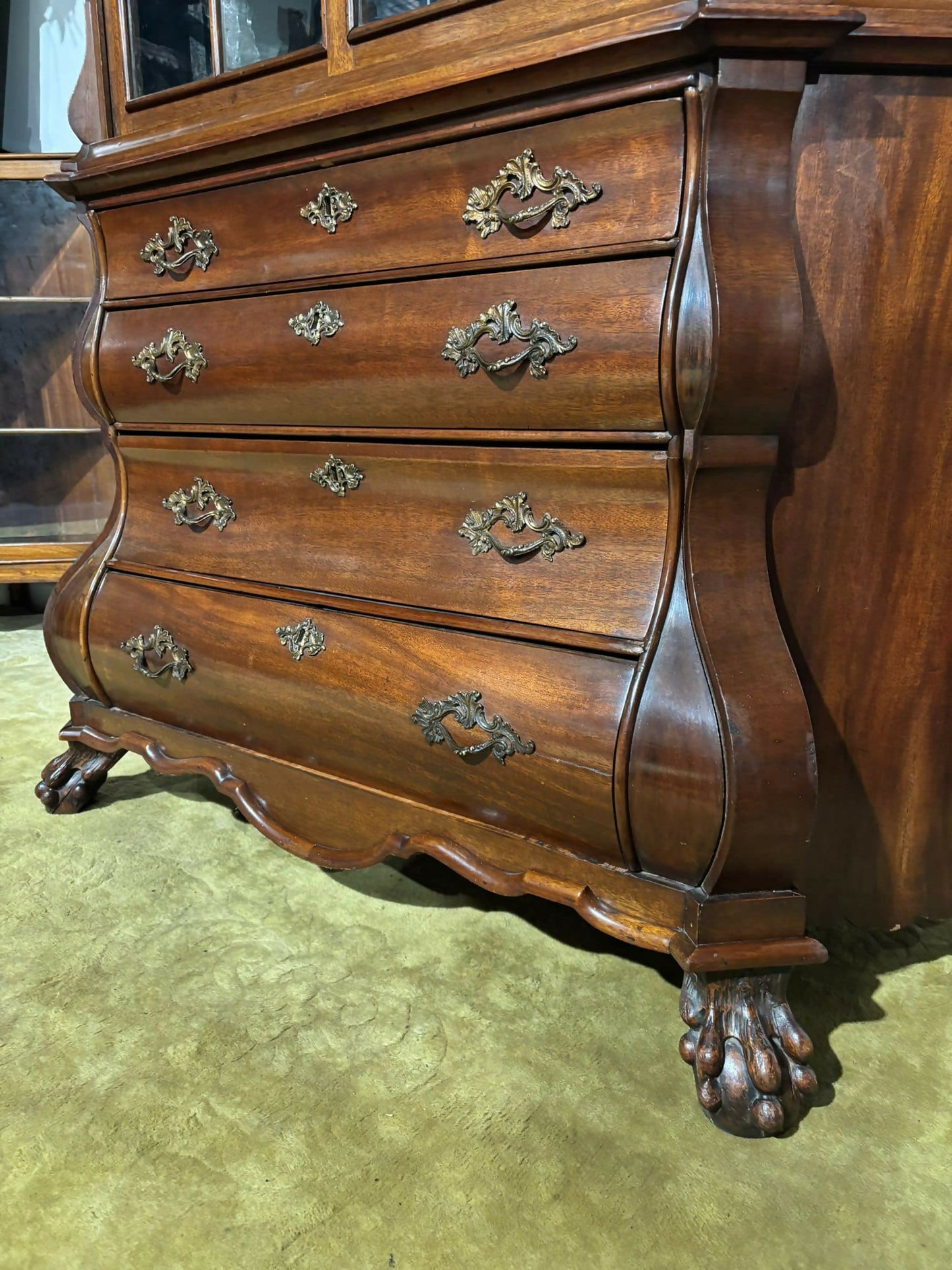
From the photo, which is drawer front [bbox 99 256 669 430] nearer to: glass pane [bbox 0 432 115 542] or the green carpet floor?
the green carpet floor

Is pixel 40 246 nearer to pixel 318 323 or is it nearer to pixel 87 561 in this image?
pixel 87 561

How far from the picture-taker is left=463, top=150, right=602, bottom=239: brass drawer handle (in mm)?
1026

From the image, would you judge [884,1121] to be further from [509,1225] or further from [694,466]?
[694,466]

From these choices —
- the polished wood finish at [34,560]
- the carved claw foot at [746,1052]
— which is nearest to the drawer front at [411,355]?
the carved claw foot at [746,1052]

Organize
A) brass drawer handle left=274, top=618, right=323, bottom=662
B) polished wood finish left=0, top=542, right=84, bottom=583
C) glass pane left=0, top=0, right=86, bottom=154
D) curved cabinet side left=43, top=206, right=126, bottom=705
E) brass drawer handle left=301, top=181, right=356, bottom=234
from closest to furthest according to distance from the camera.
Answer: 1. brass drawer handle left=301, top=181, right=356, bottom=234
2. brass drawer handle left=274, top=618, right=323, bottom=662
3. curved cabinet side left=43, top=206, right=126, bottom=705
4. glass pane left=0, top=0, right=86, bottom=154
5. polished wood finish left=0, top=542, right=84, bottom=583

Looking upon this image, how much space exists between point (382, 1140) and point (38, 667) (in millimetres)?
2048

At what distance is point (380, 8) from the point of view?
119 centimetres

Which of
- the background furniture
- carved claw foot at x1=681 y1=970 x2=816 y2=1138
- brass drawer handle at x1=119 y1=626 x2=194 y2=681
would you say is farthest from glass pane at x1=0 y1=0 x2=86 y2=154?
carved claw foot at x1=681 y1=970 x2=816 y2=1138

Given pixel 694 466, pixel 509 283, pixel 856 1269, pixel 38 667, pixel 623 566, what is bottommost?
pixel 856 1269

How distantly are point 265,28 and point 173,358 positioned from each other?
492 millimetres

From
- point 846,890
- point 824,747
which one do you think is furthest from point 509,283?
point 846,890

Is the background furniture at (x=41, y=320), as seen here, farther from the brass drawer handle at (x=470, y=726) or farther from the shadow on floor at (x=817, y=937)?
the brass drawer handle at (x=470, y=726)

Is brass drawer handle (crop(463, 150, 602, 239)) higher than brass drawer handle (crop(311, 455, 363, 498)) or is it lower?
higher

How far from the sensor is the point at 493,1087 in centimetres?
108
